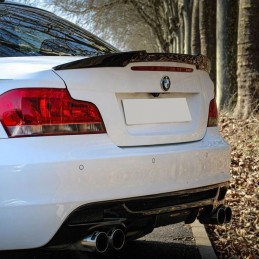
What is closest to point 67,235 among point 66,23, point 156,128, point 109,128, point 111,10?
point 109,128

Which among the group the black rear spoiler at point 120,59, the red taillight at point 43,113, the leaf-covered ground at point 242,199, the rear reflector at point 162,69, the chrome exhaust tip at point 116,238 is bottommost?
the leaf-covered ground at point 242,199

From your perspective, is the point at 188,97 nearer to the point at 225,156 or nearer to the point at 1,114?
the point at 225,156

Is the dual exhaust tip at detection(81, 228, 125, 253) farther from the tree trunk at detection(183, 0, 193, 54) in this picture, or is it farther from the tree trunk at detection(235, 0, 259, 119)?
the tree trunk at detection(183, 0, 193, 54)

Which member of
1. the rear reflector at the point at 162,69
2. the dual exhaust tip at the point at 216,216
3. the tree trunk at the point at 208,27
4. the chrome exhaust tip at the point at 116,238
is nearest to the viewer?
the chrome exhaust tip at the point at 116,238

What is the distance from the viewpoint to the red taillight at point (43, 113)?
2971mm

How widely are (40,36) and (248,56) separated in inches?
239

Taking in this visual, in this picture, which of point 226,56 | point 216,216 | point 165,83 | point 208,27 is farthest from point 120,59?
point 208,27

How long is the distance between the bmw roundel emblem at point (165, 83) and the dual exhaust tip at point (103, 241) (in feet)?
3.10

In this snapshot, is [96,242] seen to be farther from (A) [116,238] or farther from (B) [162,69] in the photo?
(B) [162,69]

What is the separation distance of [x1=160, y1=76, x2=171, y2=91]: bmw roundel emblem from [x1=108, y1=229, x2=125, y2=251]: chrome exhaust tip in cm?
95

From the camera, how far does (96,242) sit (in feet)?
9.98

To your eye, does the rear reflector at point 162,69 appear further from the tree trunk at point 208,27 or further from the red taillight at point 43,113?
the tree trunk at point 208,27

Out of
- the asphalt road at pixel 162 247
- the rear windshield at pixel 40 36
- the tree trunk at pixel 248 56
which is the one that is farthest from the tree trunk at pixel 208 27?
the rear windshield at pixel 40 36

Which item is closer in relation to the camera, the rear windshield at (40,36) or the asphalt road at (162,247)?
the rear windshield at (40,36)
